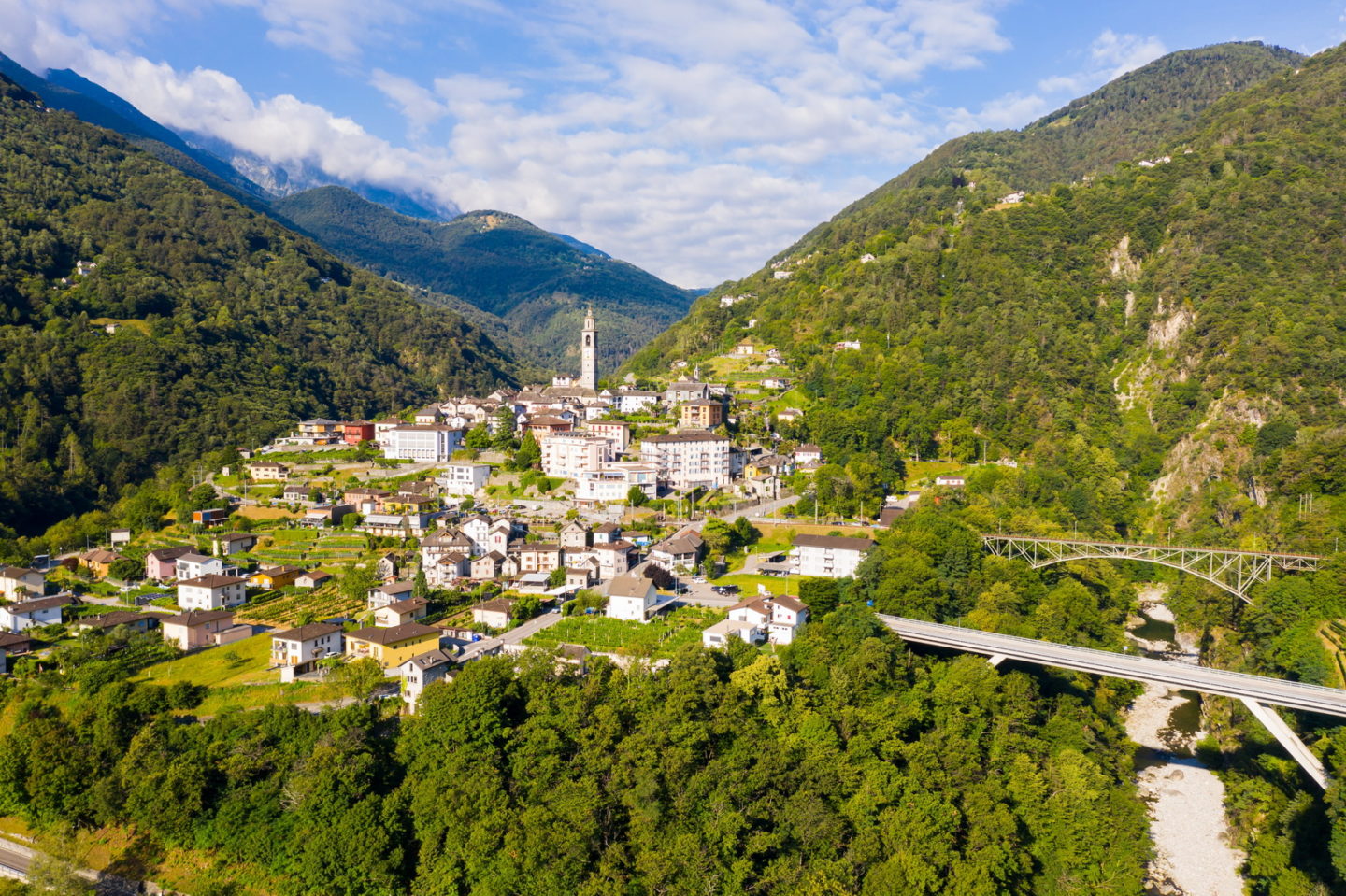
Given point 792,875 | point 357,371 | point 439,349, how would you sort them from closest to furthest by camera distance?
point 792,875 → point 357,371 → point 439,349

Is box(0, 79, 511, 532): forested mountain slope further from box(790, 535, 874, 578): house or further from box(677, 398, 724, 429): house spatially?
box(790, 535, 874, 578): house

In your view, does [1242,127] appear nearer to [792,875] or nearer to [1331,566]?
[1331,566]

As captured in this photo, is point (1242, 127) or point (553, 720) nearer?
point (553, 720)

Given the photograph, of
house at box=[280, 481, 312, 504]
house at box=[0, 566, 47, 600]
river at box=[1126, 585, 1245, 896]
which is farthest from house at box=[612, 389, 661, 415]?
house at box=[0, 566, 47, 600]

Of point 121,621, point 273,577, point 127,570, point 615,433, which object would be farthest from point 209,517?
point 615,433

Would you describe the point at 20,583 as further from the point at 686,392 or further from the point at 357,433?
the point at 686,392

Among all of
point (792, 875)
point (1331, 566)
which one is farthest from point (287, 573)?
point (1331, 566)
